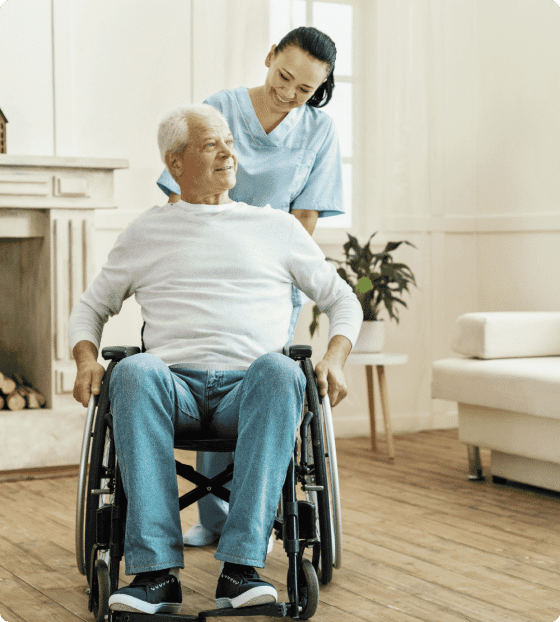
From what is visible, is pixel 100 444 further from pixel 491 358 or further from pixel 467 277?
pixel 467 277

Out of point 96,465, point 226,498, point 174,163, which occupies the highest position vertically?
point 174,163

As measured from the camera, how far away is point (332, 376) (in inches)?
A: 69.1

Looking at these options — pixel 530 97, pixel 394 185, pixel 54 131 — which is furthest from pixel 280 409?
pixel 530 97

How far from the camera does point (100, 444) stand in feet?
5.40

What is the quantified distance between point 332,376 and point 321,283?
0.26 m

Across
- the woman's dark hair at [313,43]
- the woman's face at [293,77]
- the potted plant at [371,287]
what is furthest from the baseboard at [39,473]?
the woman's dark hair at [313,43]

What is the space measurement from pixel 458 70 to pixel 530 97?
1.34 ft

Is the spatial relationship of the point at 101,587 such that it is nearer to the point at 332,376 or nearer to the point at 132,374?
the point at 132,374

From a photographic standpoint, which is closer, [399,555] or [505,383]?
[399,555]

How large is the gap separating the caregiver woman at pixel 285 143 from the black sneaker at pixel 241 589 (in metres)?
0.61

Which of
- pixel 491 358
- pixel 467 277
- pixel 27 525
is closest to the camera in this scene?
pixel 27 525

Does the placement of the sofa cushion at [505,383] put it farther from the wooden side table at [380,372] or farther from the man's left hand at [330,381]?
the man's left hand at [330,381]

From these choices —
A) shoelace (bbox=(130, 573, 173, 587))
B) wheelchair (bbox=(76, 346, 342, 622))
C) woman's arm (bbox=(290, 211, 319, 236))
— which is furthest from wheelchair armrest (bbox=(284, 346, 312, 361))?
woman's arm (bbox=(290, 211, 319, 236))

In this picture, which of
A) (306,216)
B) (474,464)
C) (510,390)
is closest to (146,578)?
(306,216)
